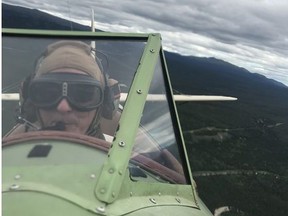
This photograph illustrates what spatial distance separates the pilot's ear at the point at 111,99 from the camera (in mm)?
4020

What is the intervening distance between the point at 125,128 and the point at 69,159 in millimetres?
515

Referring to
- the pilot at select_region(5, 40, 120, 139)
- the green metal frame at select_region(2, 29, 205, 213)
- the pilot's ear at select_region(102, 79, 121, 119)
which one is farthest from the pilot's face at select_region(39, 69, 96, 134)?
the green metal frame at select_region(2, 29, 205, 213)

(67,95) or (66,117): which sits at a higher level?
(67,95)

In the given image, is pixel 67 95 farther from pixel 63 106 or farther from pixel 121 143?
pixel 121 143

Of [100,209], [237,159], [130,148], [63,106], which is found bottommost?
[237,159]

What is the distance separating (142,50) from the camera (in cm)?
467

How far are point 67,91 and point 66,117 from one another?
0.79ft

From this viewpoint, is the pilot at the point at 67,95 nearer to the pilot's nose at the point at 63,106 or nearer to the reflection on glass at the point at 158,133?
the pilot's nose at the point at 63,106

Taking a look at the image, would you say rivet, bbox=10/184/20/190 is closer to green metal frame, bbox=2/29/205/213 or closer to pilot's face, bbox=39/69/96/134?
green metal frame, bbox=2/29/205/213

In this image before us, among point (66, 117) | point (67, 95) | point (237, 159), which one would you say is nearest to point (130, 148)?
point (66, 117)

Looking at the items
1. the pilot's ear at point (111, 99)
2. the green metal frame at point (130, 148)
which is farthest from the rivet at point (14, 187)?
the pilot's ear at point (111, 99)

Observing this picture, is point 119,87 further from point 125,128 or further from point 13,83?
point 13,83

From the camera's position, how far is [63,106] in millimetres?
3846

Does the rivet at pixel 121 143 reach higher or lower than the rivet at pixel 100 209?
higher
